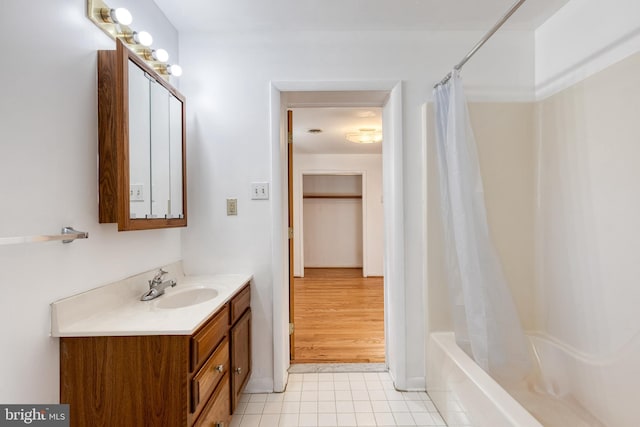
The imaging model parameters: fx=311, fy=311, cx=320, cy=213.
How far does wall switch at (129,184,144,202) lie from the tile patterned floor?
1316mm

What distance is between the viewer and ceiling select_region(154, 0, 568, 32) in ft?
5.89

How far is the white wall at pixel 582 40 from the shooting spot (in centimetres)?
143

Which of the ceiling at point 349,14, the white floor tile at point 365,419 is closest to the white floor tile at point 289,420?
the white floor tile at point 365,419

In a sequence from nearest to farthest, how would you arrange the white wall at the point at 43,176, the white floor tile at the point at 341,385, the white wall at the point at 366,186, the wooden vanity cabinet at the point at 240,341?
the white wall at the point at 43,176 → the wooden vanity cabinet at the point at 240,341 → the white floor tile at the point at 341,385 → the white wall at the point at 366,186

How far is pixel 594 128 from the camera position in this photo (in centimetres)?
152

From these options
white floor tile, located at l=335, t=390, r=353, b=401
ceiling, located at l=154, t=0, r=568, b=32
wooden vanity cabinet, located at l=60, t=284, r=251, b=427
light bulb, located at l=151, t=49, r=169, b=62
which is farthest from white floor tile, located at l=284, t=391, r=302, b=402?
ceiling, located at l=154, t=0, r=568, b=32

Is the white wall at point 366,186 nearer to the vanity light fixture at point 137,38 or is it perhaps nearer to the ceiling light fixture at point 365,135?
the ceiling light fixture at point 365,135

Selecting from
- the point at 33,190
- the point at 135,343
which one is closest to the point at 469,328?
the point at 135,343

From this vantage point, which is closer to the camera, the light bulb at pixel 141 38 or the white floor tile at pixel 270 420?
the light bulb at pixel 141 38

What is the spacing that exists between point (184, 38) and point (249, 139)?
792 mm

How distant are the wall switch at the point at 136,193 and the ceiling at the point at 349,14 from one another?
1128 mm

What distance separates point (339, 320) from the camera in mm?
3266

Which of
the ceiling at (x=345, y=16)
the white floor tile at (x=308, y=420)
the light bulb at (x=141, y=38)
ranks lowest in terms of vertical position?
the white floor tile at (x=308, y=420)

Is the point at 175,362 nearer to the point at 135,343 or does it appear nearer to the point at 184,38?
the point at 135,343
